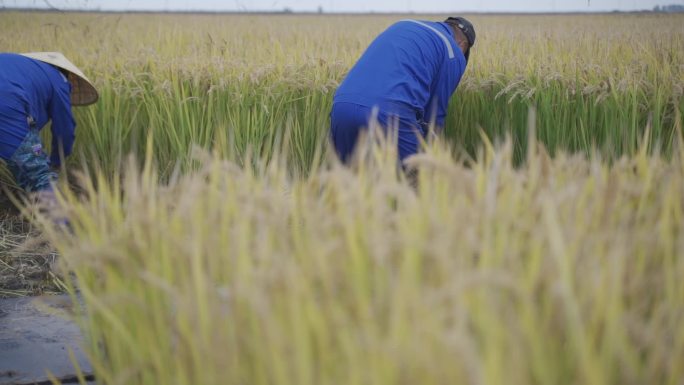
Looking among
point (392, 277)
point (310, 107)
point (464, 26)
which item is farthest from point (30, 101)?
point (392, 277)

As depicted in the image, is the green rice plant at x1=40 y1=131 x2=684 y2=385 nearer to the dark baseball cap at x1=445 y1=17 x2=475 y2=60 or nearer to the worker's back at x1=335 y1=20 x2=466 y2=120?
the worker's back at x1=335 y1=20 x2=466 y2=120

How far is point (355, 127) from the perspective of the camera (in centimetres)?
336

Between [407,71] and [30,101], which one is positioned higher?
[407,71]

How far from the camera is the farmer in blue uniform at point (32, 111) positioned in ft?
11.0

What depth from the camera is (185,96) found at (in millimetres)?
4090

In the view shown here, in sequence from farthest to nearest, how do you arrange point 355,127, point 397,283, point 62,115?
1. point 62,115
2. point 355,127
3. point 397,283

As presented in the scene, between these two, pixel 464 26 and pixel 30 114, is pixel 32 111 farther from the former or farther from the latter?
pixel 464 26

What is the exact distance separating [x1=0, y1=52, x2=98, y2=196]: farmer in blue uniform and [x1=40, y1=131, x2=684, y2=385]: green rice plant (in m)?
2.01

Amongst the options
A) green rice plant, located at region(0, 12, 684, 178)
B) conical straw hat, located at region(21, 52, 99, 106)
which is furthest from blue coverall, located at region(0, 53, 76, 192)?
green rice plant, located at region(0, 12, 684, 178)

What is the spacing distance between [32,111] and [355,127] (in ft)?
5.28

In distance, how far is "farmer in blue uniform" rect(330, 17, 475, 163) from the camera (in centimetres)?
334

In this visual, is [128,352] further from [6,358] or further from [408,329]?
[6,358]

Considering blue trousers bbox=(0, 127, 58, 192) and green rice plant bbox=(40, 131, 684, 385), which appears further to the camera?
blue trousers bbox=(0, 127, 58, 192)

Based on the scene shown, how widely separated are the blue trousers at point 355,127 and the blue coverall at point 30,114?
1.32 meters
